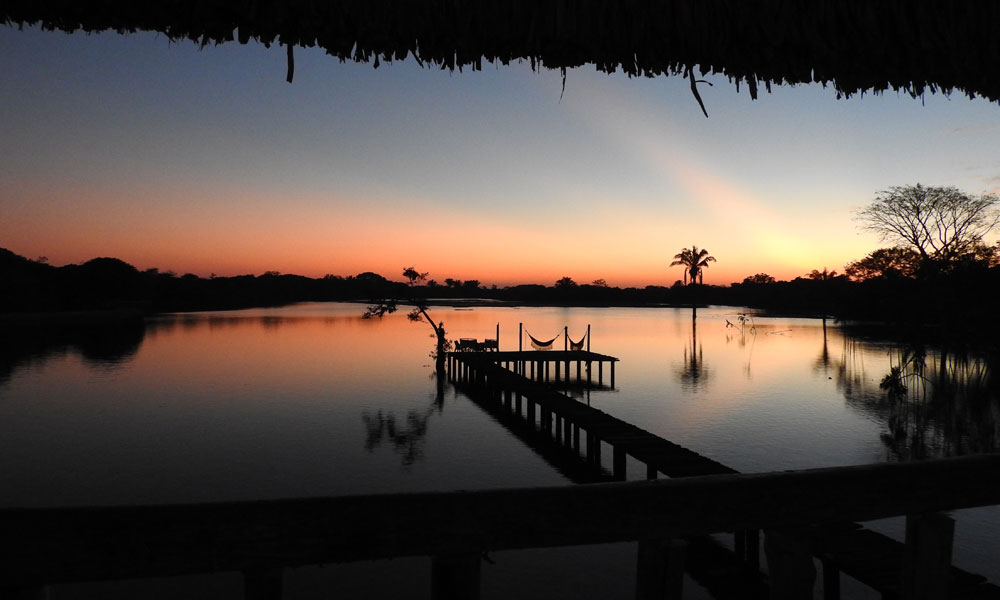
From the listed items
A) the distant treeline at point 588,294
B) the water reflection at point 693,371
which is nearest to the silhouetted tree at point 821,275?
the distant treeline at point 588,294

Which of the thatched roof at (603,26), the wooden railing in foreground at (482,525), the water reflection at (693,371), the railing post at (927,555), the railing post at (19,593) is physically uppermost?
the thatched roof at (603,26)

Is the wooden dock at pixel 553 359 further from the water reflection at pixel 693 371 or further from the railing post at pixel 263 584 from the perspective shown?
the railing post at pixel 263 584

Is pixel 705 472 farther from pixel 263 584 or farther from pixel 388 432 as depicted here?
pixel 388 432

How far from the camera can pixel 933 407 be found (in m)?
24.7

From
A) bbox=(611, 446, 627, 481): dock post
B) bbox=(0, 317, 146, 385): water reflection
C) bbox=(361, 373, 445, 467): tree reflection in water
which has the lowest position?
bbox=(361, 373, 445, 467): tree reflection in water

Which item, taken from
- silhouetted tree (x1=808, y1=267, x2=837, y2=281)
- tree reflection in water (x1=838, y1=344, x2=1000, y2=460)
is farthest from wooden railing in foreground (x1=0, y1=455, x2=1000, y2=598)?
silhouetted tree (x1=808, y1=267, x2=837, y2=281)

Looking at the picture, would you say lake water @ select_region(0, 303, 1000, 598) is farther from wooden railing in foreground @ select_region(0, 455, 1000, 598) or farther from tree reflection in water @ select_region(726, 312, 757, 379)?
wooden railing in foreground @ select_region(0, 455, 1000, 598)

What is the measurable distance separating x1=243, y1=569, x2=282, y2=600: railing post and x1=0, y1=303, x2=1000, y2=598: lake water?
22.3 ft

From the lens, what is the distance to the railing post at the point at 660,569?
1767 mm

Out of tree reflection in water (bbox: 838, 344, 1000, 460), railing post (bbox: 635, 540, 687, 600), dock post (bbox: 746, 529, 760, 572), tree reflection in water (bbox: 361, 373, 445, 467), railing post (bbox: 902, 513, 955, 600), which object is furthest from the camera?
tree reflection in water (bbox: 838, 344, 1000, 460)

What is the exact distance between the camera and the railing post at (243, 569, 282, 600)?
5.00 feet

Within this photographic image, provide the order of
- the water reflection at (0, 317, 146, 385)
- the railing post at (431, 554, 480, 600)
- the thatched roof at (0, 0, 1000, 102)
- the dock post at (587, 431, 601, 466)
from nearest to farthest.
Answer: the railing post at (431, 554, 480, 600) → the thatched roof at (0, 0, 1000, 102) → the dock post at (587, 431, 601, 466) → the water reflection at (0, 317, 146, 385)

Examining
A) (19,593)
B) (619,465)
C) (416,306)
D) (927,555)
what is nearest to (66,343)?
(416,306)

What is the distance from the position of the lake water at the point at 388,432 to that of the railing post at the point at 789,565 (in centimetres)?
705
